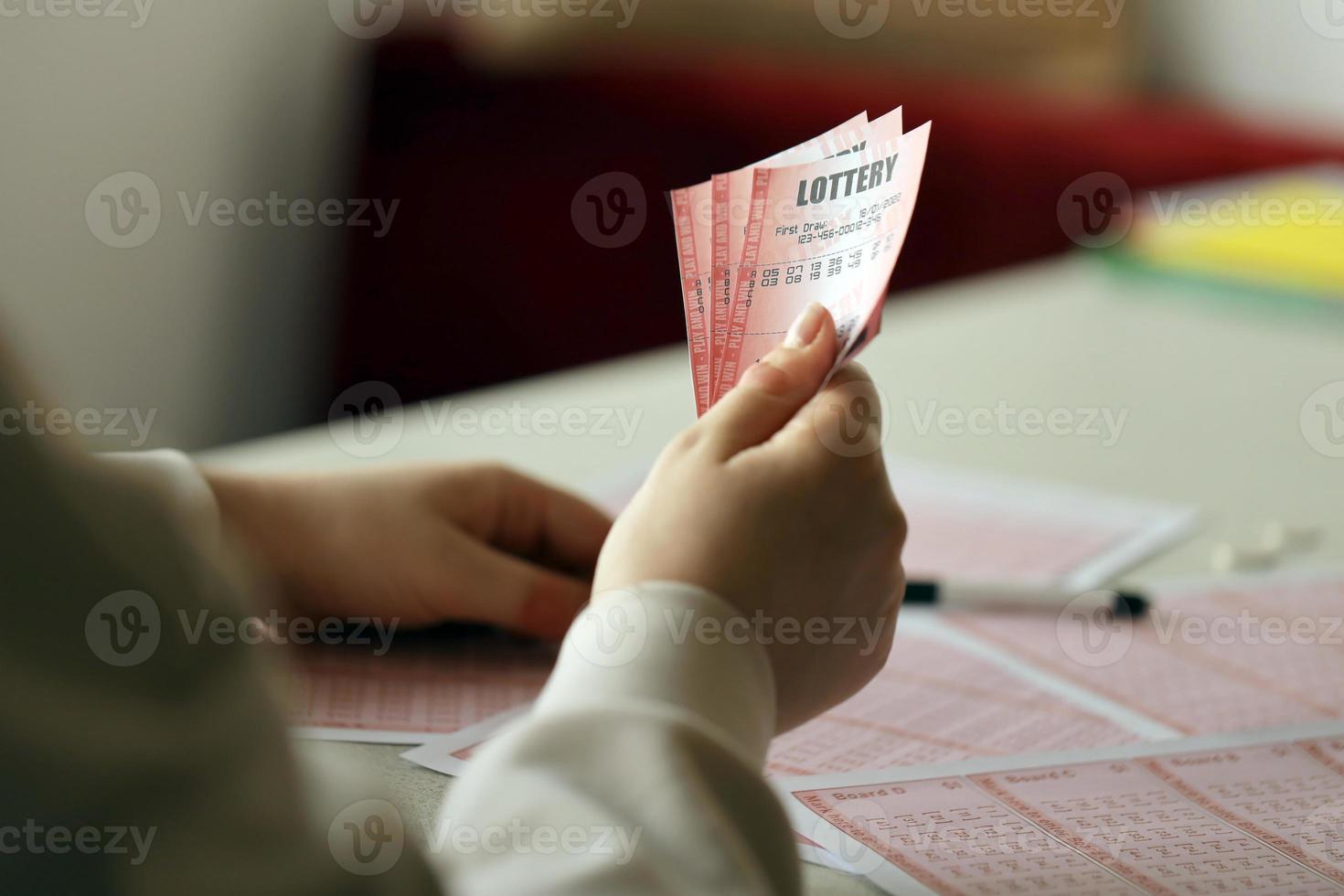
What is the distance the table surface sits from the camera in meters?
1.16

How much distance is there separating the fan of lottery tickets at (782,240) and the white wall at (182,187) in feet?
5.43

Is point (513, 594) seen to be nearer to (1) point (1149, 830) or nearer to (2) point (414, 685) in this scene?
(2) point (414, 685)

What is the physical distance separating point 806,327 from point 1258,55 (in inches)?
115

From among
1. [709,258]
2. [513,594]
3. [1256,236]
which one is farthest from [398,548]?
[1256,236]

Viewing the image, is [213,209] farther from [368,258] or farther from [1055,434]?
[1055,434]

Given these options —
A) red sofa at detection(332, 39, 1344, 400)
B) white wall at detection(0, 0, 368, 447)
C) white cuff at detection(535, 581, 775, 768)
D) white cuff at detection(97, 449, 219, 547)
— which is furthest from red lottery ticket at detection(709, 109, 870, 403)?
red sofa at detection(332, 39, 1344, 400)

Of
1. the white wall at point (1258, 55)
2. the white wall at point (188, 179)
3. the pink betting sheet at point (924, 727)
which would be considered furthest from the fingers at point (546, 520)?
the white wall at point (1258, 55)

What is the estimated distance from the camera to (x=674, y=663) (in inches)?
22.5

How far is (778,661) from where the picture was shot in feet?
2.05

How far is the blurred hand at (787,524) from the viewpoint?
61 cm

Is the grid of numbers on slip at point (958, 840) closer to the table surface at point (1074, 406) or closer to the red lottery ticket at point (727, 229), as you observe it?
the red lottery ticket at point (727, 229)

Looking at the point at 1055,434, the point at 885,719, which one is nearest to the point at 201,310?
the point at 1055,434

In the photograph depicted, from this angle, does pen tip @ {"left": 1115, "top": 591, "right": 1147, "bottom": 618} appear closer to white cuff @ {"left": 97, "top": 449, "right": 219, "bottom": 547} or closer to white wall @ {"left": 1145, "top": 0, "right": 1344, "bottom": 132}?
white cuff @ {"left": 97, "top": 449, "right": 219, "bottom": 547}

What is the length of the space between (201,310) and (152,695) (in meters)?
2.44
